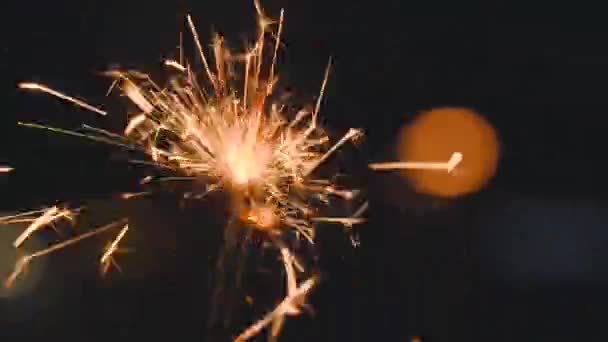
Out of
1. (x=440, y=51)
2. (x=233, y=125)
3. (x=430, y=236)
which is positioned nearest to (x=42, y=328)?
(x=233, y=125)

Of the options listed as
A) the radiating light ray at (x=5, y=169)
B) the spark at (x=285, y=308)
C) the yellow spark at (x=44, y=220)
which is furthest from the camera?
the radiating light ray at (x=5, y=169)

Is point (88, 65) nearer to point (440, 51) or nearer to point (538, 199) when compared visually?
point (440, 51)

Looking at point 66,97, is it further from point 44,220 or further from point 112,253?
point 112,253

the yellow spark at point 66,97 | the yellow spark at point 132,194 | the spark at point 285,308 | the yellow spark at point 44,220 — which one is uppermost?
the yellow spark at point 66,97

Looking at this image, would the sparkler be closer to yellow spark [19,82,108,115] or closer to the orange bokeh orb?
yellow spark [19,82,108,115]

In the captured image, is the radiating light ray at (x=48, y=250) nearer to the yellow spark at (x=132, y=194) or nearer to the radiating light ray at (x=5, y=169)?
the yellow spark at (x=132, y=194)

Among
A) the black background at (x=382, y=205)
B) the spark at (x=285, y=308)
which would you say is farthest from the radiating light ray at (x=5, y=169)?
the spark at (x=285, y=308)
